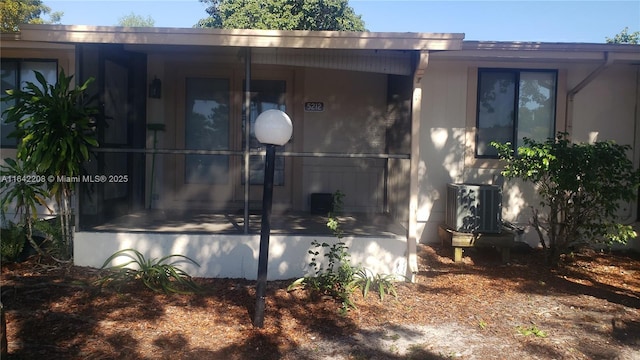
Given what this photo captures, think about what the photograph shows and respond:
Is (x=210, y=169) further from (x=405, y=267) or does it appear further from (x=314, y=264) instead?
(x=405, y=267)

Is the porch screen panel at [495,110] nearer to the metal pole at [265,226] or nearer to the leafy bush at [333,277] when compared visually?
the leafy bush at [333,277]

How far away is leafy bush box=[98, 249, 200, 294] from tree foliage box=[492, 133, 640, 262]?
410 cm

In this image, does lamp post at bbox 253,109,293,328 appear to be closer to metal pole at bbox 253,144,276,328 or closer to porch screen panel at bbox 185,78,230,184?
metal pole at bbox 253,144,276,328

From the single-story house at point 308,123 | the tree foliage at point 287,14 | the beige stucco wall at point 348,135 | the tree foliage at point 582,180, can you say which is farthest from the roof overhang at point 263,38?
the tree foliage at point 287,14

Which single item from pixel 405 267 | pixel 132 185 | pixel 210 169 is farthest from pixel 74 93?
pixel 405 267

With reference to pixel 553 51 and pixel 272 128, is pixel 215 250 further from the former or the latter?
pixel 553 51

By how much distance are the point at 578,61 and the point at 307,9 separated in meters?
13.2

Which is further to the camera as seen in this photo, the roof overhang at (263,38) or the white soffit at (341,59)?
the white soffit at (341,59)

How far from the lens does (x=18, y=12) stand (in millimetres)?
13055

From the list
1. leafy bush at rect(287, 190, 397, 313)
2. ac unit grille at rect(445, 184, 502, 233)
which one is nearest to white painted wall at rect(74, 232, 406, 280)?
leafy bush at rect(287, 190, 397, 313)

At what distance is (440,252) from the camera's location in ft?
22.0

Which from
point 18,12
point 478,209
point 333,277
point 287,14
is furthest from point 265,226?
point 287,14

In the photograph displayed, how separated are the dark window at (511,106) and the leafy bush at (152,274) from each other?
4.57 meters

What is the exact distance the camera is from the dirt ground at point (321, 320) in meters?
3.72
